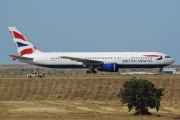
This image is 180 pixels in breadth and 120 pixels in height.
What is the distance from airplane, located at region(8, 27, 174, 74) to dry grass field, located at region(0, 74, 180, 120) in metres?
20.0

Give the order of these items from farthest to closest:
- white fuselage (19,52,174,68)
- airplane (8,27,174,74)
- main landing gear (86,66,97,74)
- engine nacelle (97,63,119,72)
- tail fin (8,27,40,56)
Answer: tail fin (8,27,40,56) → main landing gear (86,66,97,74) → engine nacelle (97,63,119,72) → airplane (8,27,174,74) → white fuselage (19,52,174,68)

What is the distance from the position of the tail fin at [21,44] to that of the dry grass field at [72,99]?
26.9 metres

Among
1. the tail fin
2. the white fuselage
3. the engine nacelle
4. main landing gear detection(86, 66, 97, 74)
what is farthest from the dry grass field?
the tail fin

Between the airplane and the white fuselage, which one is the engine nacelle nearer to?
the airplane

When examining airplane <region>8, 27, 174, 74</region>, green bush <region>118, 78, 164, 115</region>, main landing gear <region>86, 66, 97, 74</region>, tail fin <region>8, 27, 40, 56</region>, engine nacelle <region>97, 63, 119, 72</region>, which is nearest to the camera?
green bush <region>118, 78, 164, 115</region>

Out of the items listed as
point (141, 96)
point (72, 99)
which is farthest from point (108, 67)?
point (141, 96)

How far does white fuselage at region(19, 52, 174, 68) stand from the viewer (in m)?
101

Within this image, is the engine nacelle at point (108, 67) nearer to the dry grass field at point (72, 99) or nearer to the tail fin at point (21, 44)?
the tail fin at point (21, 44)

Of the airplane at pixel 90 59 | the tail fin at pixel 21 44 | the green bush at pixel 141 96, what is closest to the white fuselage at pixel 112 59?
the airplane at pixel 90 59

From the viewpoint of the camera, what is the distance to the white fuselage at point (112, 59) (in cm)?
10106

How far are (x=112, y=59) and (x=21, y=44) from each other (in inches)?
633

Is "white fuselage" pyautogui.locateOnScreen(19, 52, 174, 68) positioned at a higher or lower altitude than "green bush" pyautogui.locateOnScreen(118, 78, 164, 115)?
higher

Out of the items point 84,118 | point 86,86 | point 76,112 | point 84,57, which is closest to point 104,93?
point 86,86

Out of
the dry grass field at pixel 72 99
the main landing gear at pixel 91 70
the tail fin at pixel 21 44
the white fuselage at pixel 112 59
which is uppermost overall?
the tail fin at pixel 21 44
